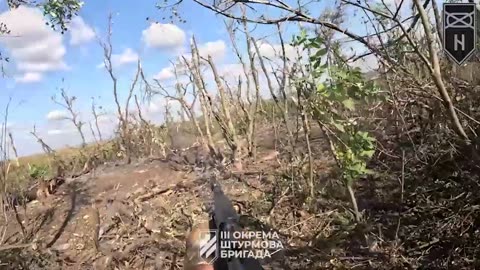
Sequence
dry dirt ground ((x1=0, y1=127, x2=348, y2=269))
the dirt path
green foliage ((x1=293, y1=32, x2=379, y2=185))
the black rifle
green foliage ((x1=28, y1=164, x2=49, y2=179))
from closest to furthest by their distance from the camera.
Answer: green foliage ((x1=293, y1=32, x2=379, y2=185))
the black rifle
dry dirt ground ((x1=0, y1=127, x2=348, y2=269))
the dirt path
green foliage ((x1=28, y1=164, x2=49, y2=179))

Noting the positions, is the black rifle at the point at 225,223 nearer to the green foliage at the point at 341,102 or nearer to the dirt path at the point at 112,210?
the dirt path at the point at 112,210

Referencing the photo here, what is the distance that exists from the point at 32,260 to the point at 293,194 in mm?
2961

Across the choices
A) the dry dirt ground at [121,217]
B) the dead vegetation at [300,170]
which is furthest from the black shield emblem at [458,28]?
the dry dirt ground at [121,217]

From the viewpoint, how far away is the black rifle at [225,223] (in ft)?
17.7

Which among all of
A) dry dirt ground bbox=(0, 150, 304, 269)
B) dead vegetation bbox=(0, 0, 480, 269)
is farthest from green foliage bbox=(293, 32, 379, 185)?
dry dirt ground bbox=(0, 150, 304, 269)

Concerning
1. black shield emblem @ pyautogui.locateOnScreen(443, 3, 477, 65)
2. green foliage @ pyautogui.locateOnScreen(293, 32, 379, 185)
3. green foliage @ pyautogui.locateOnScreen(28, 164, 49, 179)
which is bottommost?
green foliage @ pyautogui.locateOnScreen(28, 164, 49, 179)

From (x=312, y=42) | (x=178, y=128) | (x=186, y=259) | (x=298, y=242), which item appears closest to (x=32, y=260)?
(x=186, y=259)

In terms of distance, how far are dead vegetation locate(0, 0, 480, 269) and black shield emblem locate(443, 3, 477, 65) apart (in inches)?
4.2

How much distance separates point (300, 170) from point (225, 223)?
1.28m

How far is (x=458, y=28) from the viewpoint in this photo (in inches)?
163

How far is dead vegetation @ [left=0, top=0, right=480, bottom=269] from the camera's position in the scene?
4129mm

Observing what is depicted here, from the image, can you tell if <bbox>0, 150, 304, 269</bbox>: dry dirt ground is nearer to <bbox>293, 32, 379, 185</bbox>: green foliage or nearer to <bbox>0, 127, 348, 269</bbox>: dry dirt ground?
<bbox>0, 127, 348, 269</bbox>: dry dirt ground

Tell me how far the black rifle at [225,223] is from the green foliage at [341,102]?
1.26 meters

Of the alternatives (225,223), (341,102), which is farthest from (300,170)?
(341,102)
